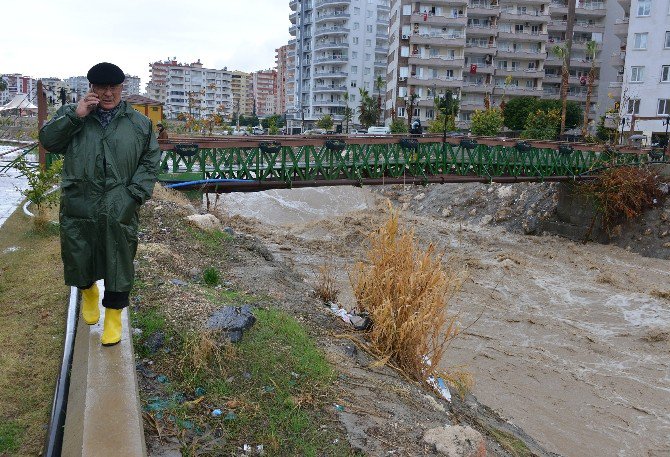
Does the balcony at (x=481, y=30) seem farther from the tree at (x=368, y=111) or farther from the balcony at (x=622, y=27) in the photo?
the balcony at (x=622, y=27)

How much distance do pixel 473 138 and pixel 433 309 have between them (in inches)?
613

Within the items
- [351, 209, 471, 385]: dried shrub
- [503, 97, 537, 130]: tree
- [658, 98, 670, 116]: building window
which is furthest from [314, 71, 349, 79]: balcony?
[351, 209, 471, 385]: dried shrub

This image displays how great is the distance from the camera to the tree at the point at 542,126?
36.8 metres

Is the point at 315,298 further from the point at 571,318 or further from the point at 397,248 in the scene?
the point at 571,318

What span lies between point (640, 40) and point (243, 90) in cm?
12152

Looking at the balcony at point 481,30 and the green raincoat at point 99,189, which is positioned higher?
the balcony at point 481,30

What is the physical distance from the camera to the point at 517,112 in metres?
48.3

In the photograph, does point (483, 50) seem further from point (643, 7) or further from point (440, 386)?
point (440, 386)

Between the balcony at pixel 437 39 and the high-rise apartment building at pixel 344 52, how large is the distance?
15.7m

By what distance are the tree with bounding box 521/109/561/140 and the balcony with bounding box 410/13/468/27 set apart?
17318mm

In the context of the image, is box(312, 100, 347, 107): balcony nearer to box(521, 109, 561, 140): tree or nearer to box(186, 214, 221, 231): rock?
box(521, 109, 561, 140): tree

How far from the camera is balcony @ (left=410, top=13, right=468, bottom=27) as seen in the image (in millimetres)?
54594

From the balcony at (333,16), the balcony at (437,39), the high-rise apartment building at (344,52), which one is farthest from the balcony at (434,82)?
the balcony at (333,16)

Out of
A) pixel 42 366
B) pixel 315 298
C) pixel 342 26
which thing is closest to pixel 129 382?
pixel 42 366
